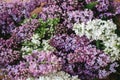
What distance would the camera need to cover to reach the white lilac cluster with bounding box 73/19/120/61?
1.52 metres

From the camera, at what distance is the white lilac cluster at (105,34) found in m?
1.52

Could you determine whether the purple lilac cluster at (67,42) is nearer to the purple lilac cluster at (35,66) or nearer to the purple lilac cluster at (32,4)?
the purple lilac cluster at (35,66)

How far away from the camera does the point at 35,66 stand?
1456 millimetres

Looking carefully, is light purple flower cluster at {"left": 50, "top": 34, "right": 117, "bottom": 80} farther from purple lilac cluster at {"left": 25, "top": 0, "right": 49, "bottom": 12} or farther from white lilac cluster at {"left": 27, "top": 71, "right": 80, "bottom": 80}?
purple lilac cluster at {"left": 25, "top": 0, "right": 49, "bottom": 12}

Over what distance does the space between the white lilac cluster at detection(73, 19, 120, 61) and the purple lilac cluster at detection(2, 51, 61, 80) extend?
0.18 m

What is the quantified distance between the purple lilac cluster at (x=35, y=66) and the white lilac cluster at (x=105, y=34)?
18cm

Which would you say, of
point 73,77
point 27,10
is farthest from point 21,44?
point 73,77

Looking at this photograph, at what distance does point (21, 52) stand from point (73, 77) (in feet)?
0.80

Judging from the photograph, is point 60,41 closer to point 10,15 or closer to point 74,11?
point 74,11

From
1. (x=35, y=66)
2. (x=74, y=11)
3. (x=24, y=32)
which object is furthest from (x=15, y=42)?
(x=74, y=11)

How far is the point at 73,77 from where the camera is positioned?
1.47m

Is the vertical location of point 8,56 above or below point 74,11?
below

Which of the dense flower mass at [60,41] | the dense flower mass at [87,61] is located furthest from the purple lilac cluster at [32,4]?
the dense flower mass at [87,61]

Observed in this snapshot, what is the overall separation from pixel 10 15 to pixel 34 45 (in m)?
0.19
